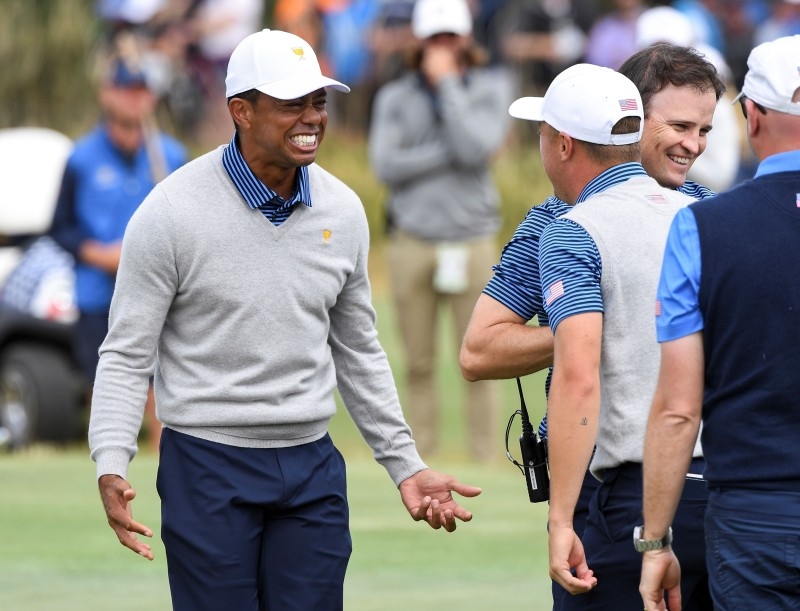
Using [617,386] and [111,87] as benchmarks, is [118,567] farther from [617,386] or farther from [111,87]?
[617,386]

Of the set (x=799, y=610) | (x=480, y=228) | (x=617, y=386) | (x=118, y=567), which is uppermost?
(x=617, y=386)

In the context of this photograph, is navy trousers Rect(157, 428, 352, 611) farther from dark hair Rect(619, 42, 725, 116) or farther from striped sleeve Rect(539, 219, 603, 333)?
dark hair Rect(619, 42, 725, 116)

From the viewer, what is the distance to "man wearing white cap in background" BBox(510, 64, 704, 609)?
14.6ft

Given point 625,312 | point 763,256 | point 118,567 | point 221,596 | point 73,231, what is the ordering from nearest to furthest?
point 763,256
point 625,312
point 221,596
point 118,567
point 73,231

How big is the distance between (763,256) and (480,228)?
27.0 ft

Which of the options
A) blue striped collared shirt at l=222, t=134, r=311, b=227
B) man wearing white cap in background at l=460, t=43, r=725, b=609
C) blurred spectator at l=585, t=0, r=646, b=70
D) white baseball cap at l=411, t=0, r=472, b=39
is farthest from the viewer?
blurred spectator at l=585, t=0, r=646, b=70

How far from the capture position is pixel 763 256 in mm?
3969

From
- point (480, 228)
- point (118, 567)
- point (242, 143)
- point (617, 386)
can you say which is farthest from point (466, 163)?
point (617, 386)

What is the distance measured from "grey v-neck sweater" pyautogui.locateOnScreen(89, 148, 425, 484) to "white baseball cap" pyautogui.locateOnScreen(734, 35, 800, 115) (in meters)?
1.66

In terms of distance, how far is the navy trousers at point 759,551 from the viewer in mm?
3967

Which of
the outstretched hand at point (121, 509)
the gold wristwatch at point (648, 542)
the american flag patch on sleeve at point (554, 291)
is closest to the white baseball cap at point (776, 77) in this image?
the american flag patch on sleeve at point (554, 291)

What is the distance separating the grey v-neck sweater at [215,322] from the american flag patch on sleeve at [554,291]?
0.96 metres

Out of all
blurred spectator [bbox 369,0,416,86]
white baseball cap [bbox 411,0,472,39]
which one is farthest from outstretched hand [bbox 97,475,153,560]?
blurred spectator [bbox 369,0,416,86]

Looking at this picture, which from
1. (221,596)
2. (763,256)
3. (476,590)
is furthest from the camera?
(476,590)
